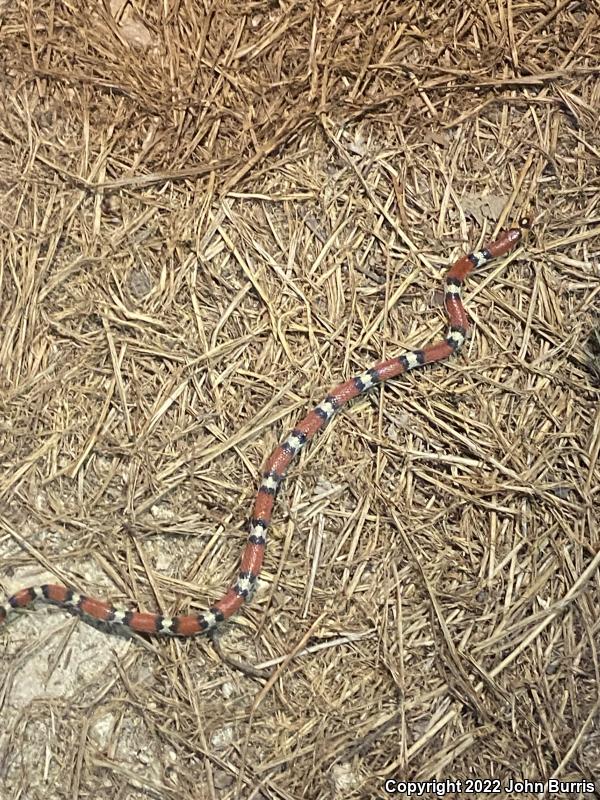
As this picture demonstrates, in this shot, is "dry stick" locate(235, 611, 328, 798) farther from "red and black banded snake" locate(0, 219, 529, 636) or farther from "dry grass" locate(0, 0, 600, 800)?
"red and black banded snake" locate(0, 219, 529, 636)

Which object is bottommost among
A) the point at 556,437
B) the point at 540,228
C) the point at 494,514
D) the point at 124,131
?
the point at 494,514

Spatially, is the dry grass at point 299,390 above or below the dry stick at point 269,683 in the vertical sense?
above

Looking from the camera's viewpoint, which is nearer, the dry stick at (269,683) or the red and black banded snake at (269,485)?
the dry stick at (269,683)

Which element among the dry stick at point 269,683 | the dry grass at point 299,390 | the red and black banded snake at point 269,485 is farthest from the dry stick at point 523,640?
the red and black banded snake at point 269,485

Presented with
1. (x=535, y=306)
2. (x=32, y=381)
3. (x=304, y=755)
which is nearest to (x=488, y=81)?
(x=535, y=306)

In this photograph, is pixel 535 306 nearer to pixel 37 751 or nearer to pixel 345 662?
pixel 345 662

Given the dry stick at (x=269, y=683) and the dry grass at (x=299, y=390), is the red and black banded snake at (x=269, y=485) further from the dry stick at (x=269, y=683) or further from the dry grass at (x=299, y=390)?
the dry stick at (x=269, y=683)
